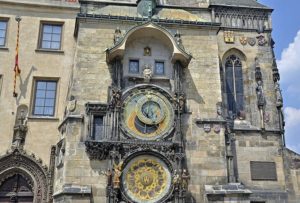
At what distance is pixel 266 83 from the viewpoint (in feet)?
61.5

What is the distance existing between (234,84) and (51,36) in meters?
8.47

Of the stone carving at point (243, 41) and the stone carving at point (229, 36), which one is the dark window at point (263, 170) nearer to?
the stone carving at point (243, 41)

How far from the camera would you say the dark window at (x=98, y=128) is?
576 inches

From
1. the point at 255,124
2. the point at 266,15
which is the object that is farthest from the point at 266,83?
the point at 266,15

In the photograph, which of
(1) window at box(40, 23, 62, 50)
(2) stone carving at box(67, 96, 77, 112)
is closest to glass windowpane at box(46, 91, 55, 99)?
(1) window at box(40, 23, 62, 50)

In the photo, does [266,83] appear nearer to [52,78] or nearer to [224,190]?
[224,190]

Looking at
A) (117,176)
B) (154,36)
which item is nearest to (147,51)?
(154,36)

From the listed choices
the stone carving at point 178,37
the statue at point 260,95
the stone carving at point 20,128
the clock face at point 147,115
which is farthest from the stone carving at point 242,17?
the stone carving at point 20,128

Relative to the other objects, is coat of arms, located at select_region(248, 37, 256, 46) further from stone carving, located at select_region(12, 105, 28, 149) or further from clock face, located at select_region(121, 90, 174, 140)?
stone carving, located at select_region(12, 105, 28, 149)

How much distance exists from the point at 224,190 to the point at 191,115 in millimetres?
2985

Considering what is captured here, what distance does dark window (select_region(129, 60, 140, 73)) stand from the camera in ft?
52.3

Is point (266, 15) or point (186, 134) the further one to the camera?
point (266, 15)

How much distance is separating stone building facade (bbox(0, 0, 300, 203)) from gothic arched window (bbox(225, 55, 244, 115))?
5 cm

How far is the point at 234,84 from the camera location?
18.9 metres
